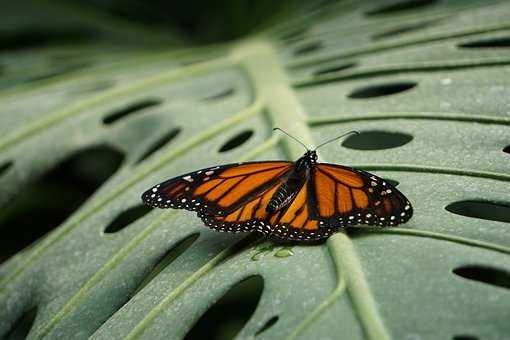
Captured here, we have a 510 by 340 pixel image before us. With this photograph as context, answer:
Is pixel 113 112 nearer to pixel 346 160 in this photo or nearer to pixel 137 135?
pixel 137 135

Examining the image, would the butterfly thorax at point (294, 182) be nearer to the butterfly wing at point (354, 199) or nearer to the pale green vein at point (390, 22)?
the butterfly wing at point (354, 199)

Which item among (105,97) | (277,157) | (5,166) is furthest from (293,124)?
(5,166)

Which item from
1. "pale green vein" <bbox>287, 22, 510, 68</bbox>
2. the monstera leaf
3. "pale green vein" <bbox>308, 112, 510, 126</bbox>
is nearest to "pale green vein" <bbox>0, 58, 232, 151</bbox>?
the monstera leaf

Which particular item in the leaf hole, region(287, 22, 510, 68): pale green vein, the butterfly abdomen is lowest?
the butterfly abdomen

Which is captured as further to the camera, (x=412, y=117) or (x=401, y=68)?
(x=401, y=68)

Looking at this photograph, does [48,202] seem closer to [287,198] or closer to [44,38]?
[44,38]

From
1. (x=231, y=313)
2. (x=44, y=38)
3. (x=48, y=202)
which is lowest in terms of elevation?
(x=231, y=313)

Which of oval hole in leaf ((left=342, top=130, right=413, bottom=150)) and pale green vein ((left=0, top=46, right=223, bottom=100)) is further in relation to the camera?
pale green vein ((left=0, top=46, right=223, bottom=100))

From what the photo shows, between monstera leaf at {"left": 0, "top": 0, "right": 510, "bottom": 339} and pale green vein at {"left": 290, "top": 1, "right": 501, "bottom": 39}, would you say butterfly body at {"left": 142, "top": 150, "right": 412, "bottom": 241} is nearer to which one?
monstera leaf at {"left": 0, "top": 0, "right": 510, "bottom": 339}
